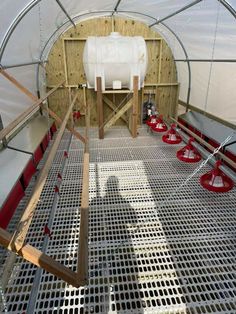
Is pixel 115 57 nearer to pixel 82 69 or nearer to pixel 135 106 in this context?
pixel 135 106

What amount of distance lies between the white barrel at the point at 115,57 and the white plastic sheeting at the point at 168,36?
70cm

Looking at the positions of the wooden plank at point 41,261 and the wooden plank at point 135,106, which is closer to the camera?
the wooden plank at point 41,261

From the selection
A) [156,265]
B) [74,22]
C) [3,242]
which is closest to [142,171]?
[156,265]

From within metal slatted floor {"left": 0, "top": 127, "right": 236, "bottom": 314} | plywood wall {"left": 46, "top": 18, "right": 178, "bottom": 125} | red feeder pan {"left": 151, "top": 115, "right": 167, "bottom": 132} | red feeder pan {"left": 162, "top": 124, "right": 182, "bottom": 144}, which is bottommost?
metal slatted floor {"left": 0, "top": 127, "right": 236, "bottom": 314}

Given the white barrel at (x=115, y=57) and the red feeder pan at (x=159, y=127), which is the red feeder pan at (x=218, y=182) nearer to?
the red feeder pan at (x=159, y=127)

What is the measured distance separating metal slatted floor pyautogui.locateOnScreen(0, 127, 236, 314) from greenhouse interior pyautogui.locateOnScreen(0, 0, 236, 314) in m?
0.01

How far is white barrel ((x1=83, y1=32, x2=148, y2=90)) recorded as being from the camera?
4.99 m

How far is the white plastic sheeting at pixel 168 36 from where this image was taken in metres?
3.44

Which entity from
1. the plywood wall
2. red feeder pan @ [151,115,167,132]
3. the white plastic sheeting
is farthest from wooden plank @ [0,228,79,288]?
the plywood wall

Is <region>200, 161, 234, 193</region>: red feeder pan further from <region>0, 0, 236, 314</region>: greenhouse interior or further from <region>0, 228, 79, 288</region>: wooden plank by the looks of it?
<region>0, 228, 79, 288</region>: wooden plank

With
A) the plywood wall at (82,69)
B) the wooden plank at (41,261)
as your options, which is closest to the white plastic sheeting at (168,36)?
the plywood wall at (82,69)

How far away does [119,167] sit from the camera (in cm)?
375

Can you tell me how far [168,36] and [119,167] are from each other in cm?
428

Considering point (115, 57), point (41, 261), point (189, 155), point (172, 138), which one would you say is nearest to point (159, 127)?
point (172, 138)
